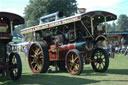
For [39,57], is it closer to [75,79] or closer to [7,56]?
[7,56]

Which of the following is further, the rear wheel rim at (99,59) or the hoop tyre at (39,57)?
the hoop tyre at (39,57)

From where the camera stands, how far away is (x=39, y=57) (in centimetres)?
980

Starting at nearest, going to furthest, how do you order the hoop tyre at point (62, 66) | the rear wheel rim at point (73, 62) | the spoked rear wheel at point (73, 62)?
the spoked rear wheel at point (73, 62)
the rear wheel rim at point (73, 62)
the hoop tyre at point (62, 66)

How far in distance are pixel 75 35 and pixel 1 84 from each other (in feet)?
11.5

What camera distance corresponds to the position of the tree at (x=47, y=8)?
34594mm

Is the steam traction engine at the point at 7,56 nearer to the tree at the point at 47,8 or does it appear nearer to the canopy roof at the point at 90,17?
the canopy roof at the point at 90,17

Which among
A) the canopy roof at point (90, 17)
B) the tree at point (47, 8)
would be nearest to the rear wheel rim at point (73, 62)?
the canopy roof at point (90, 17)

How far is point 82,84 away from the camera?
21.1ft

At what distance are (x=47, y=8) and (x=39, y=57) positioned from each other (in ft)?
85.0

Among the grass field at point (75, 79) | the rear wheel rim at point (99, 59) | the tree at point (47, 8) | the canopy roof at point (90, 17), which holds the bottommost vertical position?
the grass field at point (75, 79)

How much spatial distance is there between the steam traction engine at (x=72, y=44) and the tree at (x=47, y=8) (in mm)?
24367

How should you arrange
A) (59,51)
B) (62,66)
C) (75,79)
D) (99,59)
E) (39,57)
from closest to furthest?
(75,79) < (99,59) < (59,51) < (39,57) < (62,66)

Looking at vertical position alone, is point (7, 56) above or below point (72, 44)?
below

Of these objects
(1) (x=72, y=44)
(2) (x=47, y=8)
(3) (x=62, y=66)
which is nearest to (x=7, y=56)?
(1) (x=72, y=44)
